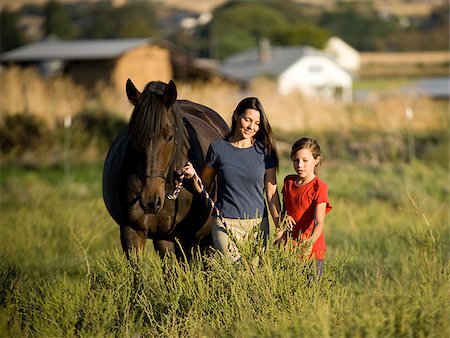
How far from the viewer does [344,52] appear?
311 ft

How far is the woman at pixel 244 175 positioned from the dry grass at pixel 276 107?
1587cm

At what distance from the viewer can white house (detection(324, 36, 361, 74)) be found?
296 ft

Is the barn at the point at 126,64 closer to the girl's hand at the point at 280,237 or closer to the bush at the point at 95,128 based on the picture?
the bush at the point at 95,128

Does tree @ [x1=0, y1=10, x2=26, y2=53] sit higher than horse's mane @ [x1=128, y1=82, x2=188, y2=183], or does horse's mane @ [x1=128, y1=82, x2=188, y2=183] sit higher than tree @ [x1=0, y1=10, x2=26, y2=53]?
tree @ [x1=0, y1=10, x2=26, y2=53]

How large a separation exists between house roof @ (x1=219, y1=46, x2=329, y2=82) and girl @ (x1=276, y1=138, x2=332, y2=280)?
5696 cm

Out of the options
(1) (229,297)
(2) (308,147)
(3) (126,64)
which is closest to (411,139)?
(2) (308,147)

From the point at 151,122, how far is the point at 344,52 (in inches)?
3516

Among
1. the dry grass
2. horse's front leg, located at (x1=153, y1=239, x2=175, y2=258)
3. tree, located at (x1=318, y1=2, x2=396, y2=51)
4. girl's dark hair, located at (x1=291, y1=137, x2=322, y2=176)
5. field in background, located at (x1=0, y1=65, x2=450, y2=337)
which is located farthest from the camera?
tree, located at (x1=318, y1=2, x2=396, y2=51)

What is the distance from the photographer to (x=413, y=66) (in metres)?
76.5

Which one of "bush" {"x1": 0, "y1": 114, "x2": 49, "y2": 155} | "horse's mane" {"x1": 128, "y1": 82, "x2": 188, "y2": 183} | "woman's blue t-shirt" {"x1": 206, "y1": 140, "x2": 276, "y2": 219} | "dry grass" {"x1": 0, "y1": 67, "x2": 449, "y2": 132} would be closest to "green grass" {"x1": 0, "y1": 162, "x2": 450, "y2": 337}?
"woman's blue t-shirt" {"x1": 206, "y1": 140, "x2": 276, "y2": 219}

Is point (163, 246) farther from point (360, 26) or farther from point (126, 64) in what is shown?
point (360, 26)

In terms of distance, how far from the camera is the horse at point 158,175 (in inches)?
273

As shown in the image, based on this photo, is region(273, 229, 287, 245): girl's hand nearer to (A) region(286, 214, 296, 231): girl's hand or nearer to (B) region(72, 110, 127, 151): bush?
(A) region(286, 214, 296, 231): girl's hand

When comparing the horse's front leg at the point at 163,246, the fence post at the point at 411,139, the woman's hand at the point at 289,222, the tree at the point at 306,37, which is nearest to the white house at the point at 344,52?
the tree at the point at 306,37
